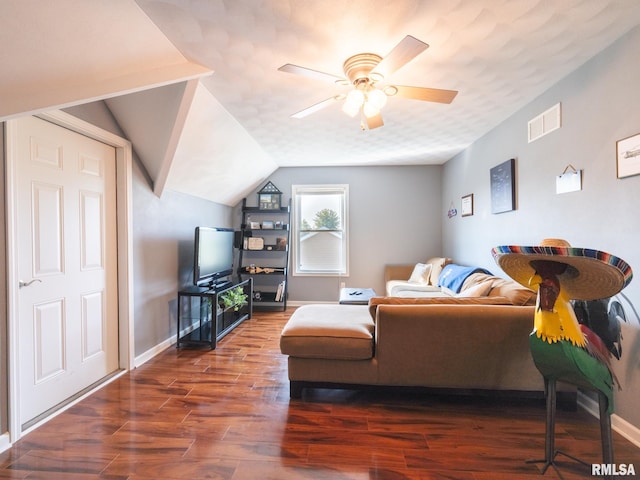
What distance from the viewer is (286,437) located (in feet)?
5.77

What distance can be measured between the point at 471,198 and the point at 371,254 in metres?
1.79

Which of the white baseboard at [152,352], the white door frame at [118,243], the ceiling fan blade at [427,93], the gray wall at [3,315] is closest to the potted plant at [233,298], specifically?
the white baseboard at [152,352]

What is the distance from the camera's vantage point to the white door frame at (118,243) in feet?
5.57

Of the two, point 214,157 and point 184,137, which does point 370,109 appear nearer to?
point 184,137

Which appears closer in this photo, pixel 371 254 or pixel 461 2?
pixel 461 2

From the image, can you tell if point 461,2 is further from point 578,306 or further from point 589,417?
point 589,417

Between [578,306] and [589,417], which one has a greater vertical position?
[578,306]

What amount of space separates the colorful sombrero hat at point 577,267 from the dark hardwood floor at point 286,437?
3.23 feet

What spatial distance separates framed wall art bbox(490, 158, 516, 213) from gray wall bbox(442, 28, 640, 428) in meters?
0.06

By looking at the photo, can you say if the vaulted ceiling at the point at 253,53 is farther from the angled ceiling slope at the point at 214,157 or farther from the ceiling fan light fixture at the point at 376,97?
the ceiling fan light fixture at the point at 376,97

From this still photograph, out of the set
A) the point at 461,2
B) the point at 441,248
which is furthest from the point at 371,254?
the point at 461,2

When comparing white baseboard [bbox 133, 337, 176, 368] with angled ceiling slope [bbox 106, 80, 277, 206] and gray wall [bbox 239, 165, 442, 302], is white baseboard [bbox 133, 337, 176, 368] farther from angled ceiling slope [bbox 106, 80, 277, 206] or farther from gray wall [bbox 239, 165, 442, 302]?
gray wall [bbox 239, 165, 442, 302]

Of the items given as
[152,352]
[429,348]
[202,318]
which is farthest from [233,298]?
[429,348]

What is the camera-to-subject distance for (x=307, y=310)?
2730 millimetres
